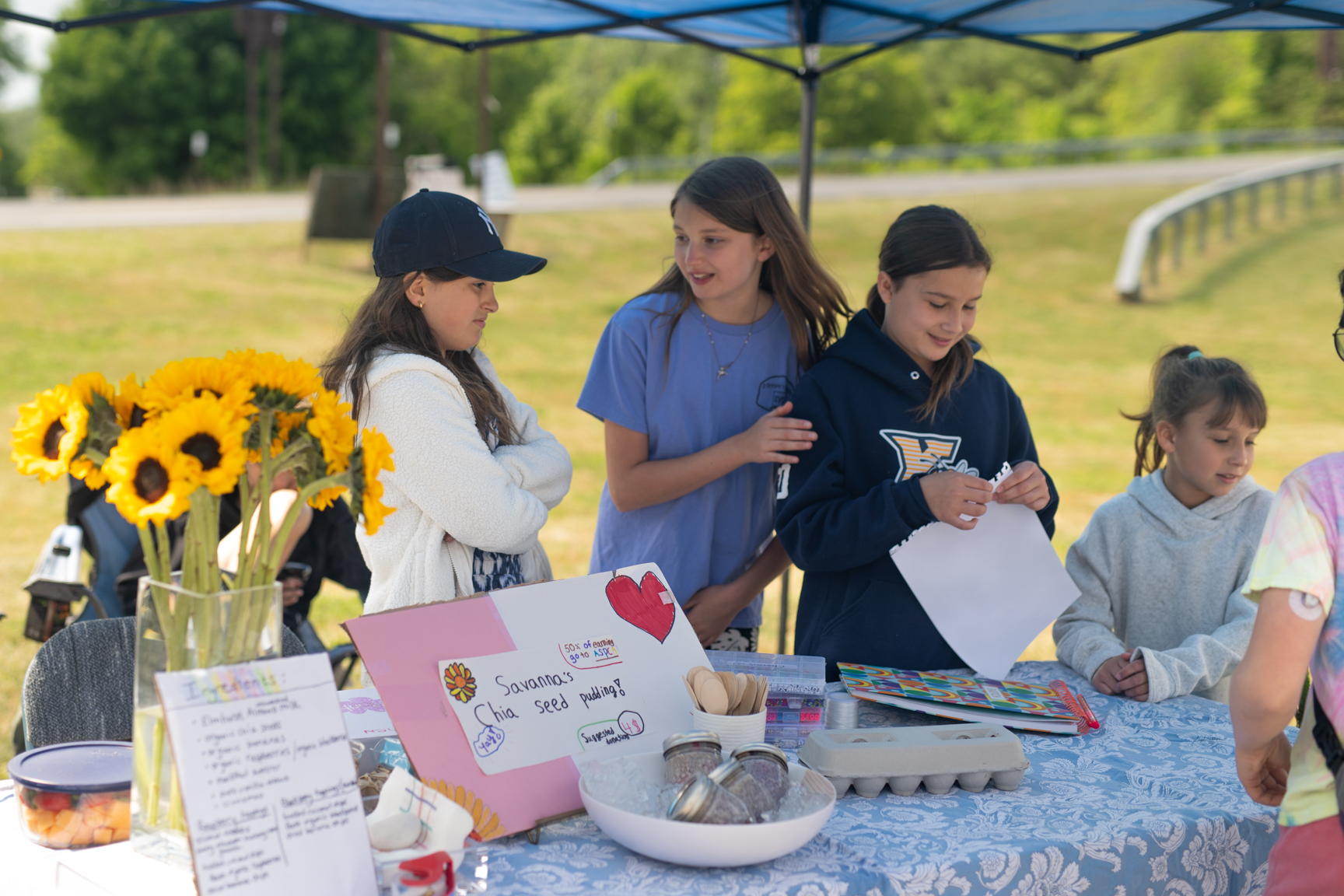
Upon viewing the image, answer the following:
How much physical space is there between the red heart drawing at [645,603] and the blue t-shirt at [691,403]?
63 centimetres

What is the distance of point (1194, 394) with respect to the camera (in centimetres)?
219

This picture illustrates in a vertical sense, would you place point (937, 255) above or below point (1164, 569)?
above

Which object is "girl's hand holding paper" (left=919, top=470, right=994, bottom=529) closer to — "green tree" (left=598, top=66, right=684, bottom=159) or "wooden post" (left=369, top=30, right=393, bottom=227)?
"wooden post" (left=369, top=30, right=393, bottom=227)

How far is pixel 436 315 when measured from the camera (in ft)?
5.92

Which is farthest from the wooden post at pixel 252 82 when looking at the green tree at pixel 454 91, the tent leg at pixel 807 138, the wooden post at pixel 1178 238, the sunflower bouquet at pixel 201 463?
the sunflower bouquet at pixel 201 463

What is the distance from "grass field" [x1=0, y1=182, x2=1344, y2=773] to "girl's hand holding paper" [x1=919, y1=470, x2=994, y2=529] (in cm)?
379

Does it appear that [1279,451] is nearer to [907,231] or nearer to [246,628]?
[907,231]

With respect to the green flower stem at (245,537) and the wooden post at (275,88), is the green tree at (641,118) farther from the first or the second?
the green flower stem at (245,537)

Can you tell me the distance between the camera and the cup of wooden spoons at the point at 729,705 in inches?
55.2

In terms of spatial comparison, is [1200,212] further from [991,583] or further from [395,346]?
[395,346]

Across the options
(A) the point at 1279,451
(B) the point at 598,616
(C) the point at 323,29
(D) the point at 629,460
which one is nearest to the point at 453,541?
(B) the point at 598,616

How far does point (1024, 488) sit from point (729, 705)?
2.47ft

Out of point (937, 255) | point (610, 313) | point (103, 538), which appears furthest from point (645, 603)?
point (610, 313)

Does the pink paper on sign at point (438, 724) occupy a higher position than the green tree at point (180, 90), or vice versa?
the green tree at point (180, 90)
